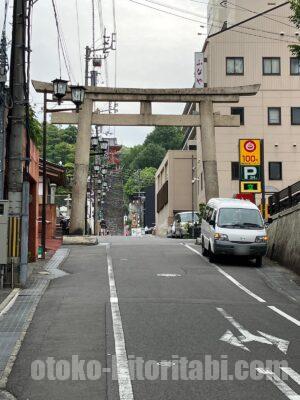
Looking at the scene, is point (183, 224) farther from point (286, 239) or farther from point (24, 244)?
point (24, 244)

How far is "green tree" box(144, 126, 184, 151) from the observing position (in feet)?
419

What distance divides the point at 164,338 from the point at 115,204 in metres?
130

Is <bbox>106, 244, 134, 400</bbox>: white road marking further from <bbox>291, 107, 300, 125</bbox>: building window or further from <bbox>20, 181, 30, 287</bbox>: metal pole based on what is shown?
<bbox>291, 107, 300, 125</bbox>: building window

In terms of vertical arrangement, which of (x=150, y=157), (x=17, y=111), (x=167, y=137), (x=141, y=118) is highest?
(x=167, y=137)

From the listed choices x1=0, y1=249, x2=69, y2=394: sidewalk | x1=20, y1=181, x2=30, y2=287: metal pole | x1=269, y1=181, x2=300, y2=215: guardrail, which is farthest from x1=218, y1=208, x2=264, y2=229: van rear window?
x1=20, y1=181, x2=30, y2=287: metal pole

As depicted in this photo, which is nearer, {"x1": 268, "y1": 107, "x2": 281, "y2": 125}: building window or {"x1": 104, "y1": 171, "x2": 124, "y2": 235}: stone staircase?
{"x1": 268, "y1": 107, "x2": 281, "y2": 125}: building window

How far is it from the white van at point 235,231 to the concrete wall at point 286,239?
885mm

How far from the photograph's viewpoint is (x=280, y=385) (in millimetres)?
7207

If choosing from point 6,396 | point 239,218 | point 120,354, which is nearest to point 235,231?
point 239,218

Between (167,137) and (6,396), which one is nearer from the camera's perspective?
(6,396)

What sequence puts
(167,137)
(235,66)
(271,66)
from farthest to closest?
1. (167,137)
2. (271,66)
3. (235,66)

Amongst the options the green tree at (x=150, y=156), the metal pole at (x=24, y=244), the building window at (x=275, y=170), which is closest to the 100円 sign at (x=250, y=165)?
the metal pole at (x=24, y=244)

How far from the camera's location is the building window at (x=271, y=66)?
50.4 meters

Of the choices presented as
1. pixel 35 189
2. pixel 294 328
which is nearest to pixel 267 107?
pixel 35 189
